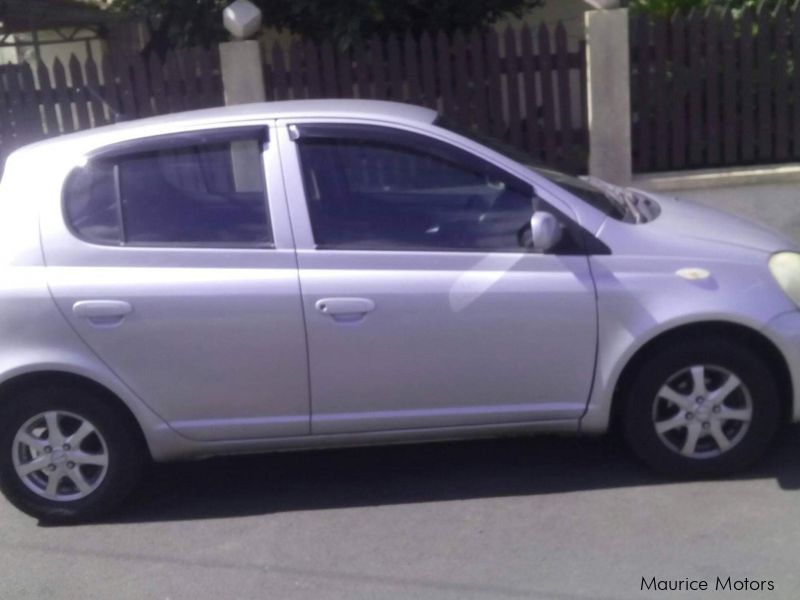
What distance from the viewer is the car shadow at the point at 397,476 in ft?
18.5

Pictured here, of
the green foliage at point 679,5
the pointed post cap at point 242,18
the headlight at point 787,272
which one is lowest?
the headlight at point 787,272

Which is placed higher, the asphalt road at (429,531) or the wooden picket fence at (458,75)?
the wooden picket fence at (458,75)

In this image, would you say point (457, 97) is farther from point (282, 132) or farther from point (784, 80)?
point (282, 132)

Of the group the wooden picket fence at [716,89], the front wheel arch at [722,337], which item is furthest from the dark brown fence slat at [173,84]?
the front wheel arch at [722,337]

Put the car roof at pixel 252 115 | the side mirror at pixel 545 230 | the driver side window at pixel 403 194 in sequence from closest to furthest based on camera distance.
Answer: the side mirror at pixel 545 230 → the driver side window at pixel 403 194 → the car roof at pixel 252 115

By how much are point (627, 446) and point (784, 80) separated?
5.22m

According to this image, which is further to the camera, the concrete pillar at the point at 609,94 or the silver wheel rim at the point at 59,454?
the concrete pillar at the point at 609,94

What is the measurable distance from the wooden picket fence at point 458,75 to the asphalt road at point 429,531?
4239mm

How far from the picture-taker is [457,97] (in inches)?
387

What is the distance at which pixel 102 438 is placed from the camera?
5469 millimetres

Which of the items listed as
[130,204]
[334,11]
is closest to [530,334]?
[130,204]

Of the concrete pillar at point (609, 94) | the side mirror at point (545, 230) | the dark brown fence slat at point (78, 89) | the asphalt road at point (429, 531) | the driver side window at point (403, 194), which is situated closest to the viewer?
the asphalt road at point (429, 531)

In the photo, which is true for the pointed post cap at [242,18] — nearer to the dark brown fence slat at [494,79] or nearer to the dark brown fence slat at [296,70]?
the dark brown fence slat at [296,70]

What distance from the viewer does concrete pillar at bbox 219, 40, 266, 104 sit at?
9.67 meters
